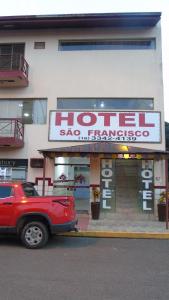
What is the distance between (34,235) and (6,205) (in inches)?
43.0

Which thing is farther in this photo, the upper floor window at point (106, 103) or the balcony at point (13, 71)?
the upper floor window at point (106, 103)

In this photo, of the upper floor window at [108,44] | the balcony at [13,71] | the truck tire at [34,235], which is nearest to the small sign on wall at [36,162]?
the balcony at [13,71]

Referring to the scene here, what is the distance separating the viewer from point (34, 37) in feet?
57.6

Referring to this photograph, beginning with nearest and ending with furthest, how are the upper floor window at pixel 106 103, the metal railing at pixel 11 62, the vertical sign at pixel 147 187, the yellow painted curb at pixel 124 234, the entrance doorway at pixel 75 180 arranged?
the yellow painted curb at pixel 124 234 → the vertical sign at pixel 147 187 → the entrance doorway at pixel 75 180 → the upper floor window at pixel 106 103 → the metal railing at pixel 11 62

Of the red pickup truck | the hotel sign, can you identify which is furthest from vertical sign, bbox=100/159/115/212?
the red pickup truck

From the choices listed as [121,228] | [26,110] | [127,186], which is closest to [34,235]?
[121,228]

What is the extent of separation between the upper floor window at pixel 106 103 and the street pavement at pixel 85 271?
320 inches

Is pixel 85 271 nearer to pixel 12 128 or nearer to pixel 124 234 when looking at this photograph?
pixel 124 234

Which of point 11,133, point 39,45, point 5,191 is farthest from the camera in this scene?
point 39,45

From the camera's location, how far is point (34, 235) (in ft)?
28.8

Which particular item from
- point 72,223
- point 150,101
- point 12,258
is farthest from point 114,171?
point 12,258

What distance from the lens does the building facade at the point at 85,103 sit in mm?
15711

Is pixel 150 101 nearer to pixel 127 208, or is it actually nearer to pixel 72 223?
pixel 127 208

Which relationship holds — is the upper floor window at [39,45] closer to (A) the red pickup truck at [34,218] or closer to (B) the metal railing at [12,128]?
(B) the metal railing at [12,128]
